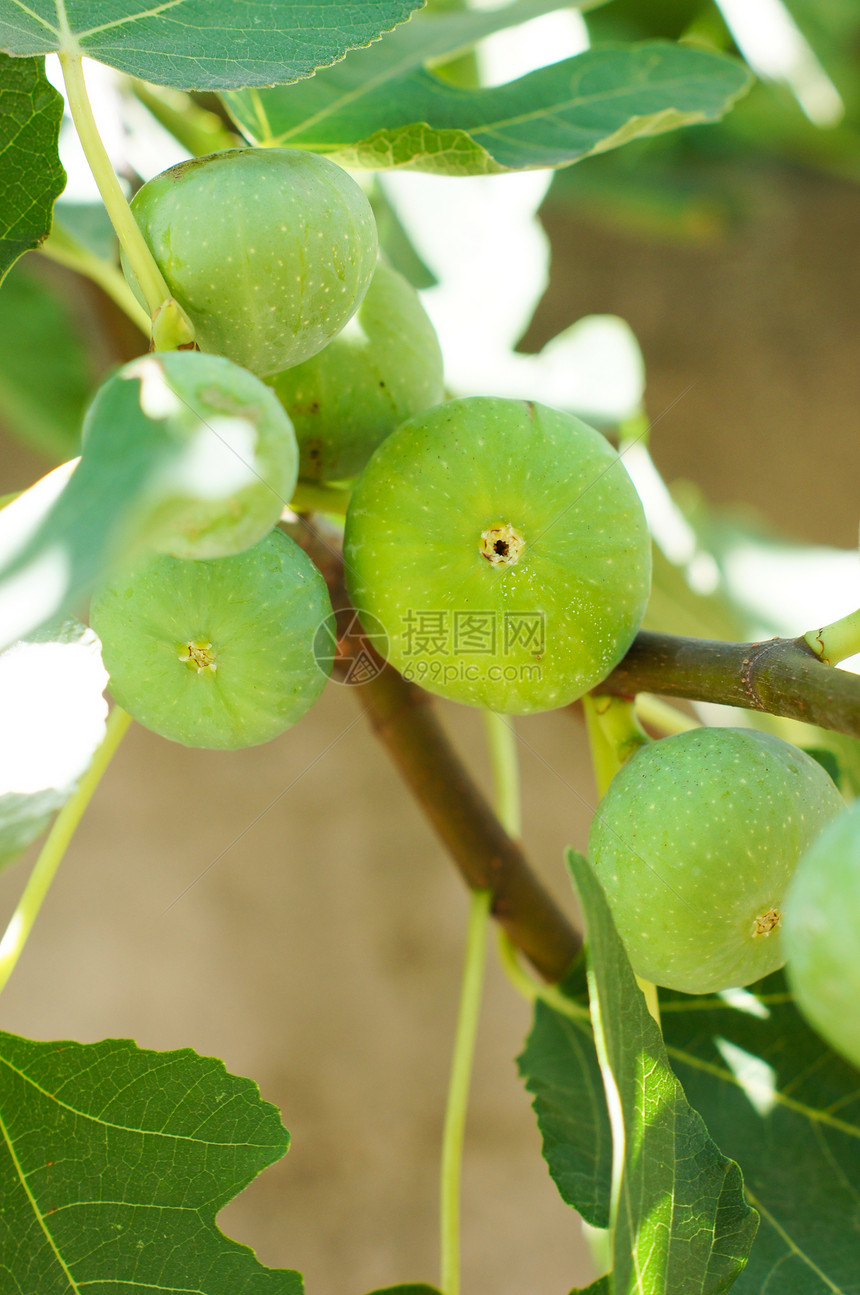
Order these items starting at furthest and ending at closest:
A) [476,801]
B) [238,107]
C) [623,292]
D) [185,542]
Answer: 1. [623,292]
2. [476,801]
3. [238,107]
4. [185,542]

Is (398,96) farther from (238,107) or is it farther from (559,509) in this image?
(559,509)

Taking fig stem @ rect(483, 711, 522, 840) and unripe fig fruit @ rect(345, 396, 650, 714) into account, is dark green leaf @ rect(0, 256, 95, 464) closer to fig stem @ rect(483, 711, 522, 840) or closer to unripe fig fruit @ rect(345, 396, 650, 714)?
fig stem @ rect(483, 711, 522, 840)

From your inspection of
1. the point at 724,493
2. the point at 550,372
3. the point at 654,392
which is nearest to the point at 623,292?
the point at 654,392

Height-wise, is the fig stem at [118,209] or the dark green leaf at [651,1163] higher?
the fig stem at [118,209]

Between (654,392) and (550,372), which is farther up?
(550,372)

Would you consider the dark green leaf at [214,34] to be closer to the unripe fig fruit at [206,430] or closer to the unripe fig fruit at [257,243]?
the unripe fig fruit at [257,243]

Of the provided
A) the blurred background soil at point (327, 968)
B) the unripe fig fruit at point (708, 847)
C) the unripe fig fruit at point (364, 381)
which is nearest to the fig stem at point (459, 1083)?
the unripe fig fruit at point (708, 847)

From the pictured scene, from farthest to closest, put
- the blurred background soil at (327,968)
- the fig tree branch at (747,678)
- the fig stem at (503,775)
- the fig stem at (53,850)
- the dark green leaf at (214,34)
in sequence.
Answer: the blurred background soil at (327,968), the fig stem at (503,775), the fig stem at (53,850), the dark green leaf at (214,34), the fig tree branch at (747,678)

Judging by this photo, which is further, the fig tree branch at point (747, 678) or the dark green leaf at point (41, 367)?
the dark green leaf at point (41, 367)
